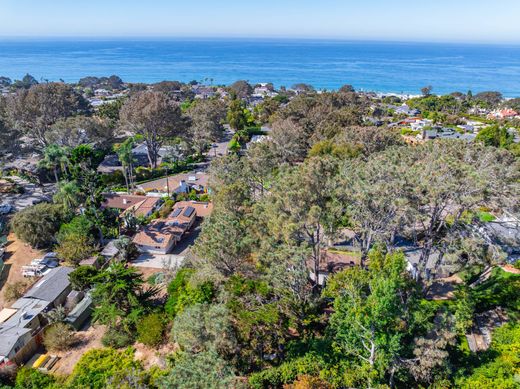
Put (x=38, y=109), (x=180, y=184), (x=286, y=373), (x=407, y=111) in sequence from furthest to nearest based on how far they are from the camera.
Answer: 1. (x=407, y=111)
2. (x=38, y=109)
3. (x=180, y=184)
4. (x=286, y=373)

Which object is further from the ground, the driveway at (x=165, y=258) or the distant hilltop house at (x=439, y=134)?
the distant hilltop house at (x=439, y=134)

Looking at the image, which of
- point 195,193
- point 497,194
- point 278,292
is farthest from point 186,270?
point 195,193

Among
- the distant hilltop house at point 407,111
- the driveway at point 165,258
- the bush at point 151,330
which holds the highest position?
the distant hilltop house at point 407,111

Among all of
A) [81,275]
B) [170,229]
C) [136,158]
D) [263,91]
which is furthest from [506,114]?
[81,275]

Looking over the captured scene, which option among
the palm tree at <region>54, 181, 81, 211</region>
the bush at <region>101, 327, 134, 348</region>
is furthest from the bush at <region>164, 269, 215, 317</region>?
the palm tree at <region>54, 181, 81, 211</region>

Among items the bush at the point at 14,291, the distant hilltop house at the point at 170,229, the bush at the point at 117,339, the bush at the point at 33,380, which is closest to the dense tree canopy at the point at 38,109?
the distant hilltop house at the point at 170,229

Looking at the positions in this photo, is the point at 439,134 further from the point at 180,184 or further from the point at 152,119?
the point at 152,119

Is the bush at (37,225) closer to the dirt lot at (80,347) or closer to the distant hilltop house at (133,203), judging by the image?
the distant hilltop house at (133,203)

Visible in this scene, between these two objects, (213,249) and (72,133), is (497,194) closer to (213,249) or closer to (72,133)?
(213,249)
